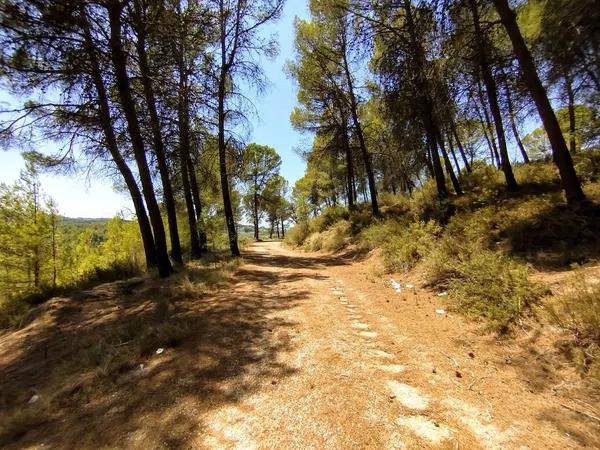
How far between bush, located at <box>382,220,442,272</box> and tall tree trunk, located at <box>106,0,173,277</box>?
5.65 meters

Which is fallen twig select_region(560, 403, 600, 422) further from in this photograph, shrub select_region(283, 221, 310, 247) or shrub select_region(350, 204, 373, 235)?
shrub select_region(283, 221, 310, 247)

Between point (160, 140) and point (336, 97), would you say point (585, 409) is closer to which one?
point (160, 140)

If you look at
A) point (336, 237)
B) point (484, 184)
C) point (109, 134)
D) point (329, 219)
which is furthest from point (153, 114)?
point (329, 219)

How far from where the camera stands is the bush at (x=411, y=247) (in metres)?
6.85

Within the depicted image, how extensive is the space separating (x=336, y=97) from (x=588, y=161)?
10193mm

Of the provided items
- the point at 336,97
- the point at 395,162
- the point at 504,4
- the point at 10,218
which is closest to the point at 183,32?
the point at 504,4

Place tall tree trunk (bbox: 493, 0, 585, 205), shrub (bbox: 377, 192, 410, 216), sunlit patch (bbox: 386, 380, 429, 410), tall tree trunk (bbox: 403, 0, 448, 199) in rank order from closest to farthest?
sunlit patch (bbox: 386, 380, 429, 410), tall tree trunk (bbox: 493, 0, 585, 205), tall tree trunk (bbox: 403, 0, 448, 199), shrub (bbox: 377, 192, 410, 216)

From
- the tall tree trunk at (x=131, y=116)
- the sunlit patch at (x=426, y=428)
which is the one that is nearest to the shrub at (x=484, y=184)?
the sunlit patch at (x=426, y=428)

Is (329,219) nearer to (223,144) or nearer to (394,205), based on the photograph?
(394,205)

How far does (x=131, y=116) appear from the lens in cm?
757

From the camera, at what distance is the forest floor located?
2258 millimetres

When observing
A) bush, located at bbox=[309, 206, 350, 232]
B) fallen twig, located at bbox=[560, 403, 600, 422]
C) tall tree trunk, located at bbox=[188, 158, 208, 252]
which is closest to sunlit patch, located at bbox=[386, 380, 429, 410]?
fallen twig, located at bbox=[560, 403, 600, 422]

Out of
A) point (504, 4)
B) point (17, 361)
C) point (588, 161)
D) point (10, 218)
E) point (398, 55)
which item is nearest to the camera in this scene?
point (17, 361)

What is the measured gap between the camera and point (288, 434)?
2285 millimetres
